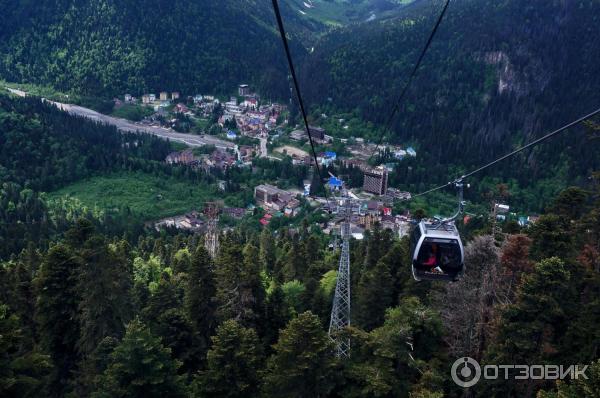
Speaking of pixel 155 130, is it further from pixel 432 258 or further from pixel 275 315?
pixel 432 258

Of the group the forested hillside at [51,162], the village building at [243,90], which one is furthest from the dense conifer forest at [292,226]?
the village building at [243,90]

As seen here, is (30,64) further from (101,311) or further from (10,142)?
(101,311)

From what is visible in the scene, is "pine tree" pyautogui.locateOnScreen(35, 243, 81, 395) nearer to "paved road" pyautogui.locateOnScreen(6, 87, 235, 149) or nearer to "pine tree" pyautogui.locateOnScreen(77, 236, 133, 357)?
"pine tree" pyautogui.locateOnScreen(77, 236, 133, 357)

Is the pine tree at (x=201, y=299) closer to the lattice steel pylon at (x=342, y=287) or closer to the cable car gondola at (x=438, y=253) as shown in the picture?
the lattice steel pylon at (x=342, y=287)

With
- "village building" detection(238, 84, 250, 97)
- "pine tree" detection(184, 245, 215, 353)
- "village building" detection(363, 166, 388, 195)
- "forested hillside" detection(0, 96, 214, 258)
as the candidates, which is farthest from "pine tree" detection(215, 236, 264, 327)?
"village building" detection(238, 84, 250, 97)

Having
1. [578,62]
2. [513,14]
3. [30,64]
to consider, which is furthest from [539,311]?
[30,64]

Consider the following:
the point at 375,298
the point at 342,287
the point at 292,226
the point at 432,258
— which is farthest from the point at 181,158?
the point at 432,258
